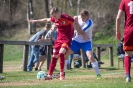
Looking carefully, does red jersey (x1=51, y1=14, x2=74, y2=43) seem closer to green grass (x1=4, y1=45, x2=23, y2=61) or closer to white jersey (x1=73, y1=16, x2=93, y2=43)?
white jersey (x1=73, y1=16, x2=93, y2=43)

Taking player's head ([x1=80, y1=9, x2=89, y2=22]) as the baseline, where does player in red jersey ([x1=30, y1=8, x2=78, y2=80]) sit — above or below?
below

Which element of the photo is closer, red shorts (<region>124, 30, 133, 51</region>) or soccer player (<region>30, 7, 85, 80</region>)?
red shorts (<region>124, 30, 133, 51</region>)

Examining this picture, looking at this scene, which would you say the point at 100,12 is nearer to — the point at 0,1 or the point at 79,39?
the point at 0,1

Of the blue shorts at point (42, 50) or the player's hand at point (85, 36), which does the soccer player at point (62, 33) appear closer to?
the player's hand at point (85, 36)

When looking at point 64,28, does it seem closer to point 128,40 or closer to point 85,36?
point 85,36

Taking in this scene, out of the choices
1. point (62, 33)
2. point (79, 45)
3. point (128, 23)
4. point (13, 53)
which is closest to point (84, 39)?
point (79, 45)

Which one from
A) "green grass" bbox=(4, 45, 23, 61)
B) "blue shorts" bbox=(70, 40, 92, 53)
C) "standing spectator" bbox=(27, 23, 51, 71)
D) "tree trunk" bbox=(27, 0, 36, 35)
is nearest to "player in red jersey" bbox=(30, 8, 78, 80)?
"blue shorts" bbox=(70, 40, 92, 53)

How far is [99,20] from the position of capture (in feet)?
172

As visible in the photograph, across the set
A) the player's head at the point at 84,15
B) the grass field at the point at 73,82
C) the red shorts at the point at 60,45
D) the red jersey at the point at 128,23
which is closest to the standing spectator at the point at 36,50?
the grass field at the point at 73,82

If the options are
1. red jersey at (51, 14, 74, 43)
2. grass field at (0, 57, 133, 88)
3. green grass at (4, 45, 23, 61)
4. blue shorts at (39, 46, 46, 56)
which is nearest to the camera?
grass field at (0, 57, 133, 88)

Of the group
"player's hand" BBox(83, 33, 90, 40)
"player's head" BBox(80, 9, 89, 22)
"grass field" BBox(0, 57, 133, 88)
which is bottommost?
"grass field" BBox(0, 57, 133, 88)

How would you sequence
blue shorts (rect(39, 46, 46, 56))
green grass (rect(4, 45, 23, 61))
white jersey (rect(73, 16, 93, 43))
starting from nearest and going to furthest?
1. white jersey (rect(73, 16, 93, 43))
2. blue shorts (rect(39, 46, 46, 56))
3. green grass (rect(4, 45, 23, 61))

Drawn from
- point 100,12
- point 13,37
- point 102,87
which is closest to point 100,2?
point 100,12

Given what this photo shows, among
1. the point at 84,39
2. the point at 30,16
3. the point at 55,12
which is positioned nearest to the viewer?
the point at 55,12
